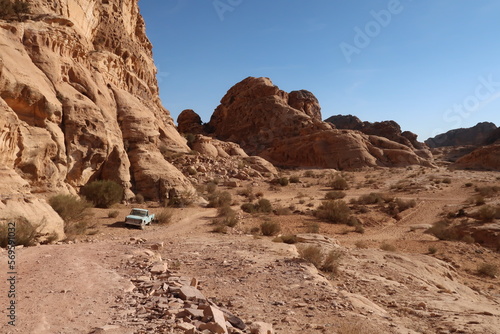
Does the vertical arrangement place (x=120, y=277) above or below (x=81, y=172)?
below

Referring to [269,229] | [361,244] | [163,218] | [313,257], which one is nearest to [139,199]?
[163,218]

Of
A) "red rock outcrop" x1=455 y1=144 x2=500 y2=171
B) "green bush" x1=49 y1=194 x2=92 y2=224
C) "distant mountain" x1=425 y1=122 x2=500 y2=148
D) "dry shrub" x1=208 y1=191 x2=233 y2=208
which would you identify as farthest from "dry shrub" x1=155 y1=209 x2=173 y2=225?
"distant mountain" x1=425 y1=122 x2=500 y2=148

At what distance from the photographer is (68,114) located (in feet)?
52.7

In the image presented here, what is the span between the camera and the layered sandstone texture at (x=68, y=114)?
518 inches

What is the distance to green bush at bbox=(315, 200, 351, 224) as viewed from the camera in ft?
57.7

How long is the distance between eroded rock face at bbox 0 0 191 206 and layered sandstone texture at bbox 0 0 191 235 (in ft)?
0.14

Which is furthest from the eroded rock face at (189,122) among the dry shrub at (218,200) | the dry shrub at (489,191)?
the dry shrub at (489,191)

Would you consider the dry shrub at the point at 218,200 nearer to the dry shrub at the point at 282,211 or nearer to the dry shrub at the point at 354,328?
the dry shrub at the point at 282,211

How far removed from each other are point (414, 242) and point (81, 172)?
1606 cm

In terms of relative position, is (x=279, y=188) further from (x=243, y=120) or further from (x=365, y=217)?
(x=243, y=120)

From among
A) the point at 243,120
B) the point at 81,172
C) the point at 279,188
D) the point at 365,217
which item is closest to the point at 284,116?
the point at 243,120

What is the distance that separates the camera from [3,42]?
47.4 feet

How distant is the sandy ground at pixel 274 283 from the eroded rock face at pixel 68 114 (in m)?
3.48

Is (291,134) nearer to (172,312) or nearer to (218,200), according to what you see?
(218,200)
